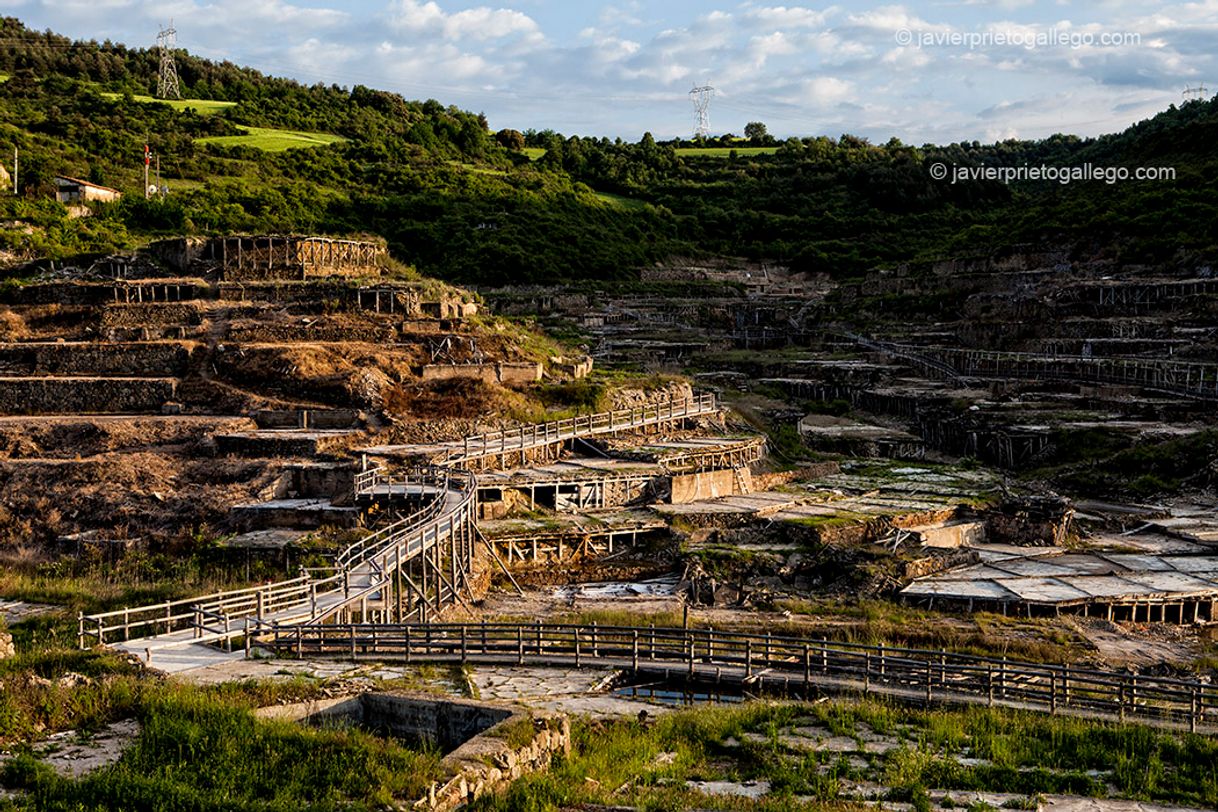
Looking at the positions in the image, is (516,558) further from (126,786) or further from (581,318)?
(581,318)

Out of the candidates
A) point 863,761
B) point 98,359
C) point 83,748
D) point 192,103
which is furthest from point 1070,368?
point 192,103

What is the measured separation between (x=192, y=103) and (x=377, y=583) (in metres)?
112

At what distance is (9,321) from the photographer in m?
49.1

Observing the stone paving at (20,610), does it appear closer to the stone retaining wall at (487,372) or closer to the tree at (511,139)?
the stone retaining wall at (487,372)

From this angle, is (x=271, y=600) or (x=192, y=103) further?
(x=192, y=103)

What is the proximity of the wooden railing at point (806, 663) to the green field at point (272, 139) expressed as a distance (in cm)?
8817

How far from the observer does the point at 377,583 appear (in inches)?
1041

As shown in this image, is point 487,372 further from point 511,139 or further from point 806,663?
point 511,139

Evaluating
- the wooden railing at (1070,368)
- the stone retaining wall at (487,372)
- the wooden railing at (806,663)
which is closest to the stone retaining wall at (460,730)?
the wooden railing at (806,663)

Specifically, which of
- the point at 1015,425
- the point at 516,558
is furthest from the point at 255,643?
the point at 1015,425

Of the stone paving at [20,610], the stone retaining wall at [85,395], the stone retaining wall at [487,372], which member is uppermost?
the stone retaining wall at [487,372]

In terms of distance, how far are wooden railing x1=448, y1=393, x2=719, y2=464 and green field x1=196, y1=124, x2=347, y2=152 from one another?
66126 mm

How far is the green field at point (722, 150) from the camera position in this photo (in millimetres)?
166250

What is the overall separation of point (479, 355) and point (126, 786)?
33376 millimetres
